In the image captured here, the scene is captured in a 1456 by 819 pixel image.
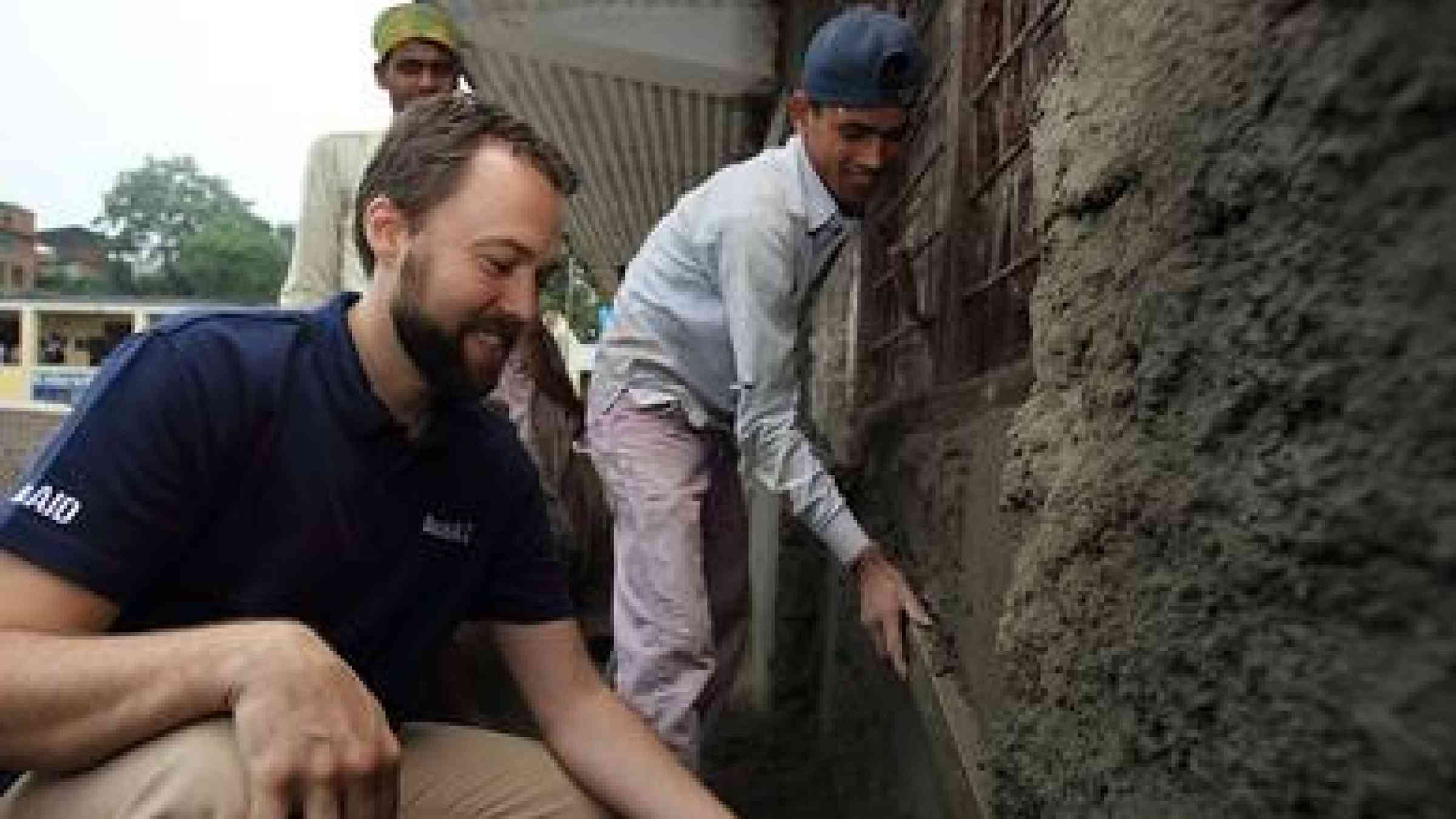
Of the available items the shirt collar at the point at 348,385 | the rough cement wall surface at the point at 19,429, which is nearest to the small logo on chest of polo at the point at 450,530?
the shirt collar at the point at 348,385

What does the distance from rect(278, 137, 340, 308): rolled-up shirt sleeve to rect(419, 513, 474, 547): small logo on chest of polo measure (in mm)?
1797

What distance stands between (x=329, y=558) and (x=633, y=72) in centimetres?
533

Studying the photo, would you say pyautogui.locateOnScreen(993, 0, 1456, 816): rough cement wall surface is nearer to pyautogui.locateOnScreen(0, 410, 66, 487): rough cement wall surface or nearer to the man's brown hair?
the man's brown hair

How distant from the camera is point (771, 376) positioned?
2.91 meters

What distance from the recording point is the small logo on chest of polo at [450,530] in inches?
82.6

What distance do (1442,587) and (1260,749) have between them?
22 cm

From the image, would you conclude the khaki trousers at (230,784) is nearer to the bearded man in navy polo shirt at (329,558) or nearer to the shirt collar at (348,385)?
the bearded man in navy polo shirt at (329,558)

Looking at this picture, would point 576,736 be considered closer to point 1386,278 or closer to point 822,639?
point 1386,278

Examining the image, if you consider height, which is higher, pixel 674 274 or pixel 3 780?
pixel 674 274

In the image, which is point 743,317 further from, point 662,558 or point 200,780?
point 200,780

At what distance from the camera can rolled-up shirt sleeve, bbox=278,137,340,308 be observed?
379 cm

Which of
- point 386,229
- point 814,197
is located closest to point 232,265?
point 814,197

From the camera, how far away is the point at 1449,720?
673mm

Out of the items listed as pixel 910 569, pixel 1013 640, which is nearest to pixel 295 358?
pixel 1013 640
